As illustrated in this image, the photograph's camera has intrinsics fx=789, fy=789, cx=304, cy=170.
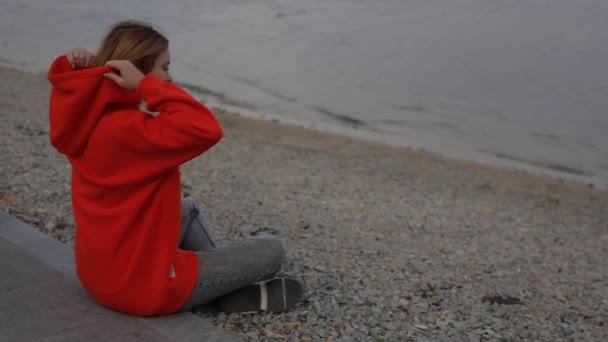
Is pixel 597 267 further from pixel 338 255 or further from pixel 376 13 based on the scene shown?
pixel 376 13

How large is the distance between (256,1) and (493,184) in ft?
77.4

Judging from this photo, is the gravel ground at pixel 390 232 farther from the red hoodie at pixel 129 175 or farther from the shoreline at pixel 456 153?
the shoreline at pixel 456 153

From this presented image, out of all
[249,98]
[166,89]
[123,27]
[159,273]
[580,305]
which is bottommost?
[249,98]

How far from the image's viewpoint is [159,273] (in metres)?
3.19

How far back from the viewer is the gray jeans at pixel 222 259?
3420 mm

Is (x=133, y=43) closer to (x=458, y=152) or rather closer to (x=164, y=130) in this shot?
(x=164, y=130)

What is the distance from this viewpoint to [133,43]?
3.08 m

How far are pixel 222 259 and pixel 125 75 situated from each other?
94 cm

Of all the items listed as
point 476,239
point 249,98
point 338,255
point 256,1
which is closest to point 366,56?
point 249,98

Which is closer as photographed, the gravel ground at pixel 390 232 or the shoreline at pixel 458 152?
the gravel ground at pixel 390 232

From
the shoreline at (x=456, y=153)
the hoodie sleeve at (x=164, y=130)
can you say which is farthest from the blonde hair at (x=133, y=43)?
the shoreline at (x=456, y=153)

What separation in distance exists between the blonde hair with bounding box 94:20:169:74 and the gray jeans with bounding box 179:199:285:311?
0.86 m

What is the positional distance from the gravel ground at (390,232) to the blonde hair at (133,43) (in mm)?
1253

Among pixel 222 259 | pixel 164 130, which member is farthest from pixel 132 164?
pixel 222 259
